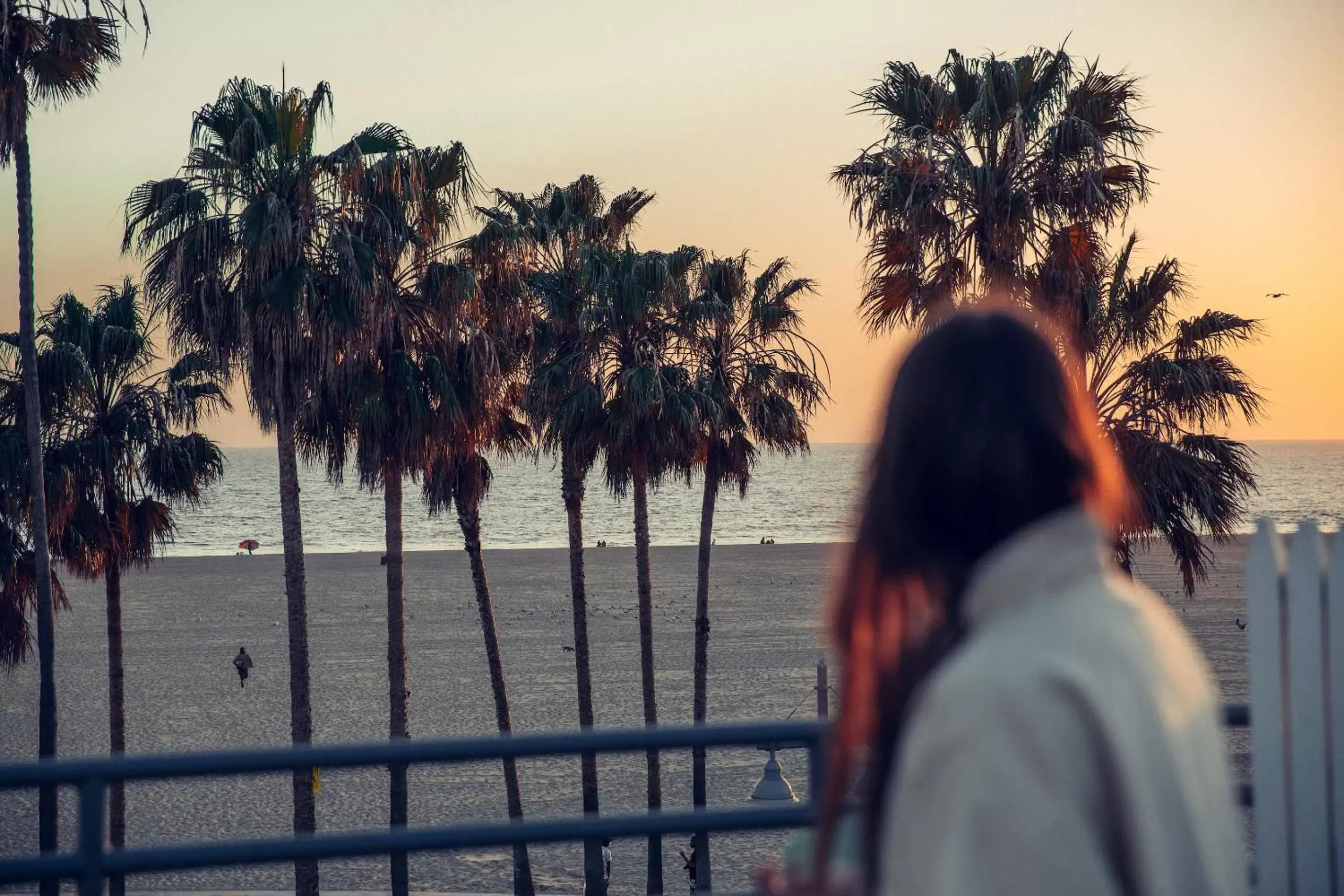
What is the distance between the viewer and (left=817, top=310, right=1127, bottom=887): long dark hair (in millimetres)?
1100

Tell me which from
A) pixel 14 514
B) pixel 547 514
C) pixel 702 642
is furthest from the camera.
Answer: pixel 547 514

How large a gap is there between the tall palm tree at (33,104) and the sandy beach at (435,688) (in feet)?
13.4

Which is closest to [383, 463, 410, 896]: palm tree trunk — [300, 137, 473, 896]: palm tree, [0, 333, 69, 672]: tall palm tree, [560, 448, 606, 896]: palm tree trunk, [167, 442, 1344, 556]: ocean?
[300, 137, 473, 896]: palm tree

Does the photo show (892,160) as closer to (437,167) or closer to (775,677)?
(437,167)

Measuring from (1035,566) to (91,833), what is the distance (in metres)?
2.20

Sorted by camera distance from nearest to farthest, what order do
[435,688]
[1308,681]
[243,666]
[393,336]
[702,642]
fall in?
[1308,681] → [393,336] → [702,642] → [435,688] → [243,666]

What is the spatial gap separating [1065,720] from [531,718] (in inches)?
1093

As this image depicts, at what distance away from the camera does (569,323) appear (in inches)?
828

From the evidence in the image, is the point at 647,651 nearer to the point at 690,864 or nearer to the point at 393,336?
the point at 690,864

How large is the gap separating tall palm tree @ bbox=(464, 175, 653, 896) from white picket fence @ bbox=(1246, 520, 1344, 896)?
16703 mm

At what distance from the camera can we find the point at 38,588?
52.8 feet

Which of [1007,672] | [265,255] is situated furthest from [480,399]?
[1007,672]

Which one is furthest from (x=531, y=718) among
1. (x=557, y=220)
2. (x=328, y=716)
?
(x=557, y=220)

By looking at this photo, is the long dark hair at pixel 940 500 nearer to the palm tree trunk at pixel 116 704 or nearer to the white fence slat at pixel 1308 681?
the white fence slat at pixel 1308 681
